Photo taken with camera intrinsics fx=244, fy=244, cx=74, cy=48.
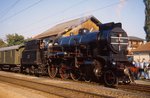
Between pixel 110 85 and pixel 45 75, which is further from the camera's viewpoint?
pixel 45 75

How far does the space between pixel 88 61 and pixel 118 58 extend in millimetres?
2369

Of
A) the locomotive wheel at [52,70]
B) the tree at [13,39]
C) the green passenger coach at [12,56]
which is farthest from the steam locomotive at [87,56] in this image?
the tree at [13,39]

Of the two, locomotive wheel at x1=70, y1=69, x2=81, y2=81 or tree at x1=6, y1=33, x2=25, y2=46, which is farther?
tree at x1=6, y1=33, x2=25, y2=46

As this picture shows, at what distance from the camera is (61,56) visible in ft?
65.2

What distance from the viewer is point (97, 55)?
1631 centimetres

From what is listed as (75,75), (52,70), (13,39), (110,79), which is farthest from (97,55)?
(13,39)

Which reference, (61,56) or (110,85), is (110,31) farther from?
(61,56)

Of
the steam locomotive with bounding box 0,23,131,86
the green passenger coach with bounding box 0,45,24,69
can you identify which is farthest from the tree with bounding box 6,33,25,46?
the steam locomotive with bounding box 0,23,131,86

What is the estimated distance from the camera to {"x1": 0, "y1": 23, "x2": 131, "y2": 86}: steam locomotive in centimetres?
1546

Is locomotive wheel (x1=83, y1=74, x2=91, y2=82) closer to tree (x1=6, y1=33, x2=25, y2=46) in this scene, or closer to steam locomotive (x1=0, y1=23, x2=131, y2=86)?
steam locomotive (x1=0, y1=23, x2=131, y2=86)

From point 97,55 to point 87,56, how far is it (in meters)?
1.23

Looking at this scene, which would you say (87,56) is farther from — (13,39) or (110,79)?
(13,39)

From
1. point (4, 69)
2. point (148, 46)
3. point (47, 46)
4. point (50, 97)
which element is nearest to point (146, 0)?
point (148, 46)

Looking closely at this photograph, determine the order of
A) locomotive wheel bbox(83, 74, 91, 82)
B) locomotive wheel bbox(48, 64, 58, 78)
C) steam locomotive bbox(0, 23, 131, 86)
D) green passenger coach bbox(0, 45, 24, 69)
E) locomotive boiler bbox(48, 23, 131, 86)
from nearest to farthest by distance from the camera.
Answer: locomotive boiler bbox(48, 23, 131, 86), steam locomotive bbox(0, 23, 131, 86), locomotive wheel bbox(83, 74, 91, 82), locomotive wheel bbox(48, 64, 58, 78), green passenger coach bbox(0, 45, 24, 69)
